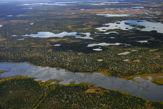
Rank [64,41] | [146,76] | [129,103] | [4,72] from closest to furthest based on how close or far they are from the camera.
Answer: [129,103] < [146,76] < [4,72] < [64,41]

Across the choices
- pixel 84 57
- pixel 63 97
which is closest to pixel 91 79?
pixel 63 97

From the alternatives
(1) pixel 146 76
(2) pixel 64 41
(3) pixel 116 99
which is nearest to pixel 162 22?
(2) pixel 64 41

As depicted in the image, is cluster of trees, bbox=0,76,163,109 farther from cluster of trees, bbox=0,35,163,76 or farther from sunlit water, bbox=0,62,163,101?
cluster of trees, bbox=0,35,163,76

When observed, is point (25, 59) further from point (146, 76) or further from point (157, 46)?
point (157, 46)

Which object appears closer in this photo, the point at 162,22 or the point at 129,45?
the point at 129,45

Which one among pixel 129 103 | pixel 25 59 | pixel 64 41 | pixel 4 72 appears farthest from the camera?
pixel 64 41

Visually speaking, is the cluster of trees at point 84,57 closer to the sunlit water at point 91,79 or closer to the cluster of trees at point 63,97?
the sunlit water at point 91,79

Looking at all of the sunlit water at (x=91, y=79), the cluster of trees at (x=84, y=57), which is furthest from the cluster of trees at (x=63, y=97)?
the cluster of trees at (x=84, y=57)
